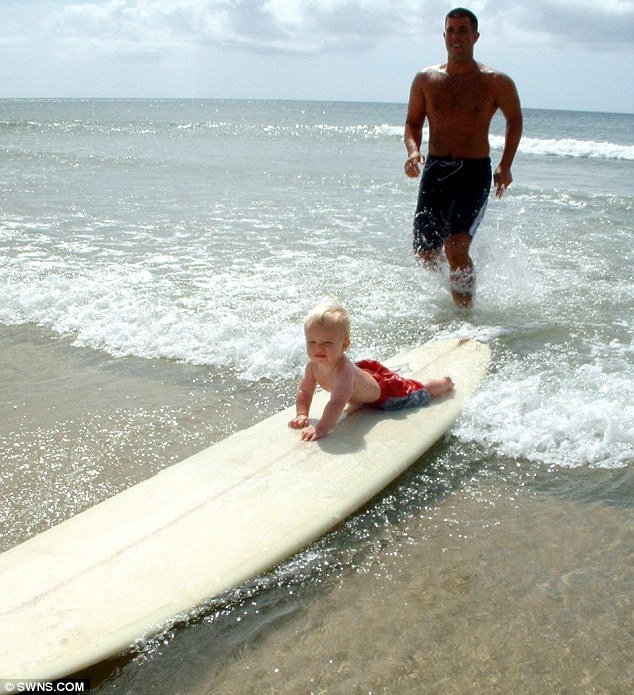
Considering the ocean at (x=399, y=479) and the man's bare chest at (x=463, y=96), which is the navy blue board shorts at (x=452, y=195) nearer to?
the man's bare chest at (x=463, y=96)

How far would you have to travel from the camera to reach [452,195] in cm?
544

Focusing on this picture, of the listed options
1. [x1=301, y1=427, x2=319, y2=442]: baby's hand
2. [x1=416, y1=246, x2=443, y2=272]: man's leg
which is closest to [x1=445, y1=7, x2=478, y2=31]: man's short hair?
[x1=416, y1=246, x2=443, y2=272]: man's leg

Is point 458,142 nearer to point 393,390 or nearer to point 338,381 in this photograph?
point 393,390

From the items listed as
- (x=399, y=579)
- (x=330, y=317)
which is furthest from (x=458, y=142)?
(x=399, y=579)

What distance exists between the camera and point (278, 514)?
279 centimetres

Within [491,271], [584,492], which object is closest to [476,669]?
[584,492]

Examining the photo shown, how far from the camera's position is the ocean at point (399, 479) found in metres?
2.26

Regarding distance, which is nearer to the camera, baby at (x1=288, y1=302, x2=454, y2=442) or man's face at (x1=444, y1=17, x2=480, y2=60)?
baby at (x1=288, y1=302, x2=454, y2=442)

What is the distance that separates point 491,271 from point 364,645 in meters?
4.51

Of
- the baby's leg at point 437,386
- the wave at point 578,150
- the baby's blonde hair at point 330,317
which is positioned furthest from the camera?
the wave at point 578,150

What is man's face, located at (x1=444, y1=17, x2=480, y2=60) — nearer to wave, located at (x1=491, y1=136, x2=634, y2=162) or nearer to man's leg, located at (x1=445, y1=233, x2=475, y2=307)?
man's leg, located at (x1=445, y1=233, x2=475, y2=307)

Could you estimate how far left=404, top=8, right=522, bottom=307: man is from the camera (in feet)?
17.1

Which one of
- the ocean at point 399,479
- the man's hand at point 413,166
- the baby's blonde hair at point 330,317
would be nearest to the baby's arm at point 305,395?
the baby's blonde hair at point 330,317

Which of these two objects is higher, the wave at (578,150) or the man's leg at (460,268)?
the wave at (578,150)
